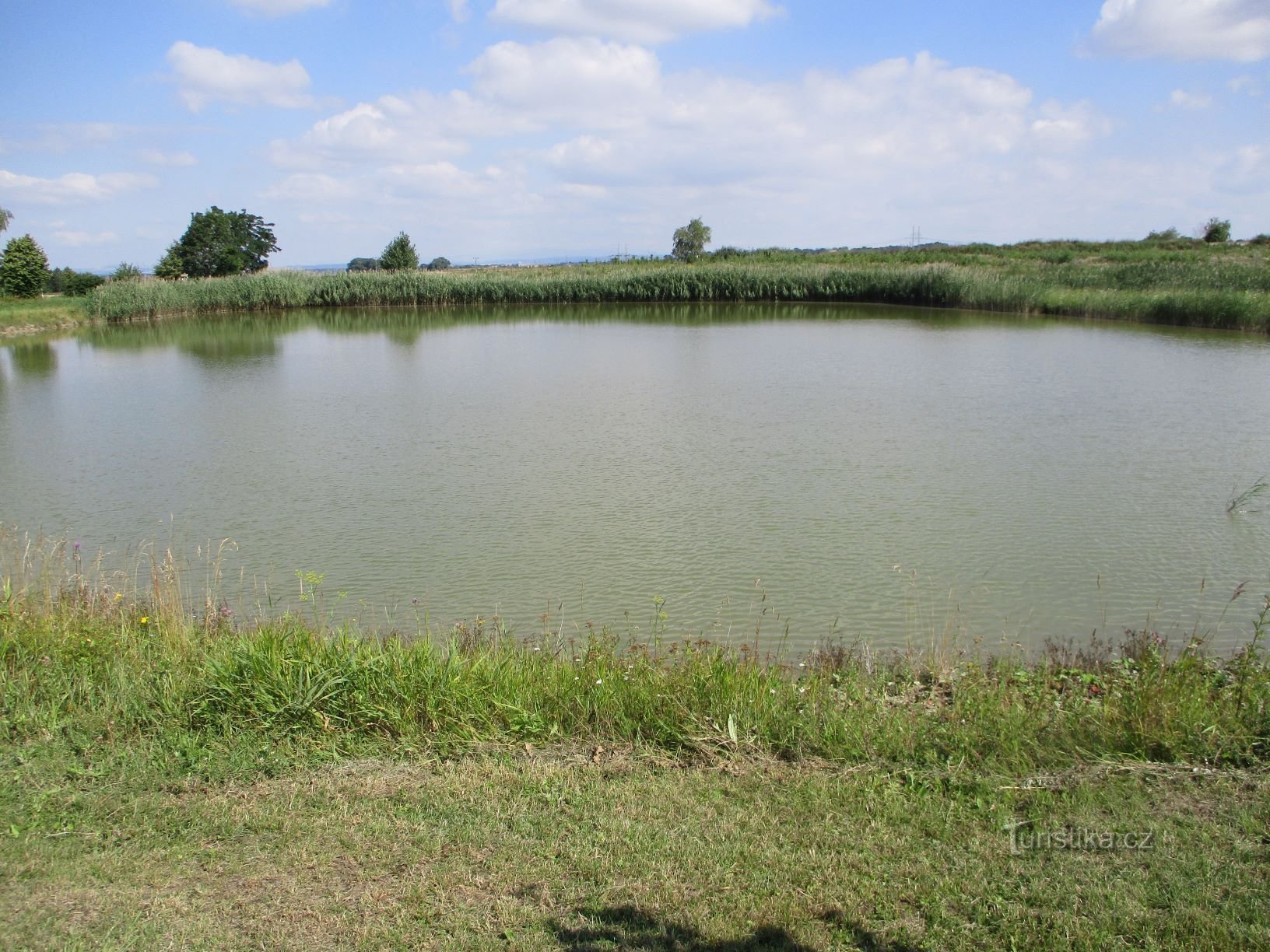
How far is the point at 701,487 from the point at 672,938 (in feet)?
21.6

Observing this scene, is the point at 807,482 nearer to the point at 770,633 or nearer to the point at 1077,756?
the point at 770,633

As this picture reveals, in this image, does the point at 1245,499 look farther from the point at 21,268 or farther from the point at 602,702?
the point at 21,268

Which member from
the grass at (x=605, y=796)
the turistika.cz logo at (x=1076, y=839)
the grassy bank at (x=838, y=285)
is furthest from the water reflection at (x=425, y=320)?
the turistika.cz logo at (x=1076, y=839)

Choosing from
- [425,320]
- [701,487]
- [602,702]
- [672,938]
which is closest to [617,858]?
[672,938]

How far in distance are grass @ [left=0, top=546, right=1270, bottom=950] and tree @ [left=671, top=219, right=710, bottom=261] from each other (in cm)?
4853

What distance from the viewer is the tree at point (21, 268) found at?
30.9 meters

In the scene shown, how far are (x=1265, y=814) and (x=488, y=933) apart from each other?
2.40m

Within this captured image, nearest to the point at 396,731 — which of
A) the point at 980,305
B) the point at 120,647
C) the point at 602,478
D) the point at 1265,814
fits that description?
the point at 120,647

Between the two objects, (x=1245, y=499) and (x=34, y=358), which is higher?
(x=34, y=358)

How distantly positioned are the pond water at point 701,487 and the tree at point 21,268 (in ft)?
51.4

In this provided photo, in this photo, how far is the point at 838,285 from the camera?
3478 cm

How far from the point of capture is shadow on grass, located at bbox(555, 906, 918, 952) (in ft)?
7.51

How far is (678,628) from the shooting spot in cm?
552

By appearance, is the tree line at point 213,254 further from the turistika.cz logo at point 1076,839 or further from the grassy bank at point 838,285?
the turistika.cz logo at point 1076,839
